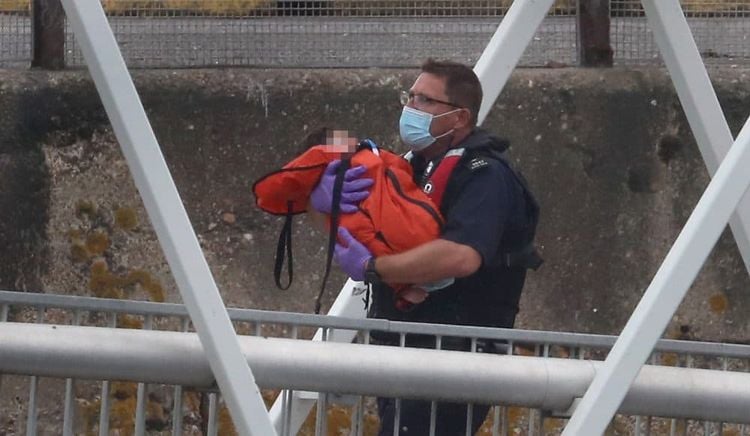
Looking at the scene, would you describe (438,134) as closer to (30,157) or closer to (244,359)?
(244,359)

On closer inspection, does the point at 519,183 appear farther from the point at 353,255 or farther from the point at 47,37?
the point at 47,37

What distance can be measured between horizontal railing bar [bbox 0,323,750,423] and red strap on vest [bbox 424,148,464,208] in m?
0.76

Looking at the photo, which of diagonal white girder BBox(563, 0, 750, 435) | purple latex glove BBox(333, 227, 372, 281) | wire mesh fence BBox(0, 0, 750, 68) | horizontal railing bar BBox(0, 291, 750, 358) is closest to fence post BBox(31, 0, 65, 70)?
wire mesh fence BBox(0, 0, 750, 68)

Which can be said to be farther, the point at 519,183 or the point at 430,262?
the point at 519,183

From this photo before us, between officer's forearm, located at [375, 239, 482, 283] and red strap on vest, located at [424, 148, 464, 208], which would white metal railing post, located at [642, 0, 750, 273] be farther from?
officer's forearm, located at [375, 239, 482, 283]

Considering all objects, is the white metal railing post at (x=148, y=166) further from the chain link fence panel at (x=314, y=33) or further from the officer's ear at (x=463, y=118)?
the chain link fence panel at (x=314, y=33)

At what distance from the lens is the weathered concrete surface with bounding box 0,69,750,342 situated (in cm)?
549

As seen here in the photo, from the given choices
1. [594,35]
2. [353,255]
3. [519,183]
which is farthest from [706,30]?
[353,255]

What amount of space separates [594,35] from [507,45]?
2.22 metres

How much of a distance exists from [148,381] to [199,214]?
2887mm

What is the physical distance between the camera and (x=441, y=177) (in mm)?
3553

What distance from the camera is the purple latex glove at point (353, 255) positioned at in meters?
3.40

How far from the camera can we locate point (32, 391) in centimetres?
281

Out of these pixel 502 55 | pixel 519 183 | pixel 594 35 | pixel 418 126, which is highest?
pixel 594 35
